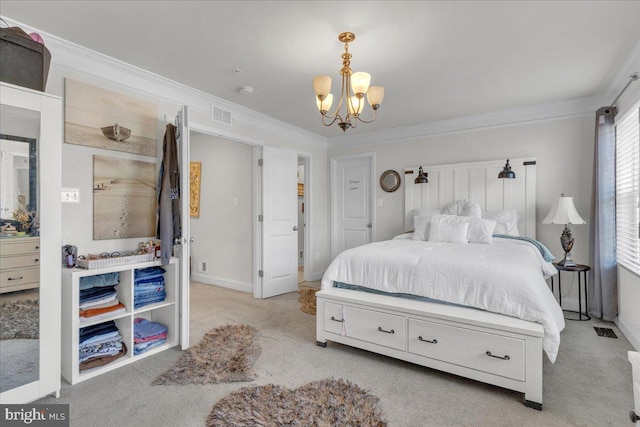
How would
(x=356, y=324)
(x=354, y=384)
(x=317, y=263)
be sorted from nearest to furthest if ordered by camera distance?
1. (x=354, y=384)
2. (x=356, y=324)
3. (x=317, y=263)

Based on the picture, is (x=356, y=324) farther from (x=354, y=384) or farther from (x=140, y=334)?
(x=140, y=334)

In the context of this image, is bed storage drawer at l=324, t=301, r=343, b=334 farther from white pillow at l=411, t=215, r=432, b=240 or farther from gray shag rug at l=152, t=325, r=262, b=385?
white pillow at l=411, t=215, r=432, b=240

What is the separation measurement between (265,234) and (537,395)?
3.21 meters

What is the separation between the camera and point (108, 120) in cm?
262

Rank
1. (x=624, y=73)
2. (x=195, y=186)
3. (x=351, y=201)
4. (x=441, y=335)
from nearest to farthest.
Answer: (x=441, y=335) < (x=624, y=73) < (x=195, y=186) < (x=351, y=201)

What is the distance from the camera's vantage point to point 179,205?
2654 millimetres

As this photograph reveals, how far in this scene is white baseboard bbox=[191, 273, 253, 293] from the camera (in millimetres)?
4587

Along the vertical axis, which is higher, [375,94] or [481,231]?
[375,94]

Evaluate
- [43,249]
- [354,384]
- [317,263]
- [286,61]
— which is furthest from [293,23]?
[317,263]

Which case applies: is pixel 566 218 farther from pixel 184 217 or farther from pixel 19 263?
pixel 19 263

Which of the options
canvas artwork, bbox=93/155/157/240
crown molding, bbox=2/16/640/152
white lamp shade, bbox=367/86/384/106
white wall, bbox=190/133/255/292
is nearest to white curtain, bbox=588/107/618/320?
crown molding, bbox=2/16/640/152

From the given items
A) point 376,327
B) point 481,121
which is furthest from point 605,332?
point 481,121

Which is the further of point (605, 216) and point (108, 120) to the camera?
point (605, 216)

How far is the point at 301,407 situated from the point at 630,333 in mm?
2931
